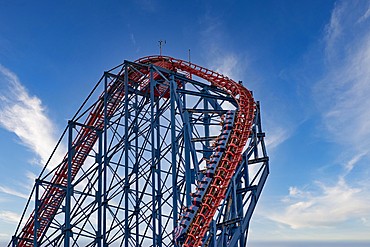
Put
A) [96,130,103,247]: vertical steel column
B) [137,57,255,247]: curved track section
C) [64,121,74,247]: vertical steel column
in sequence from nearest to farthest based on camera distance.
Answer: [137,57,255,247]: curved track section
[96,130,103,247]: vertical steel column
[64,121,74,247]: vertical steel column

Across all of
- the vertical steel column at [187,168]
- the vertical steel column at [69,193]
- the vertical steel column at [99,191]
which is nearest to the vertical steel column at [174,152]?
the vertical steel column at [187,168]

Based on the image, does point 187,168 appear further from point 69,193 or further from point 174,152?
point 69,193

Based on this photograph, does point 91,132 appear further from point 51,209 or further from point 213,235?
point 213,235

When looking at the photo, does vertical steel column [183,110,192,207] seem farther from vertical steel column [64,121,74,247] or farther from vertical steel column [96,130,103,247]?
vertical steel column [64,121,74,247]

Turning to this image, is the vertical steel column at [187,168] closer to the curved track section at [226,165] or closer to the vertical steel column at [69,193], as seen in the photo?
the curved track section at [226,165]

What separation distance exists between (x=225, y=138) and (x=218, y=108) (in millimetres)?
4191

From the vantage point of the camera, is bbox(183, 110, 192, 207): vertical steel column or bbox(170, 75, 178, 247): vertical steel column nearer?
bbox(183, 110, 192, 207): vertical steel column

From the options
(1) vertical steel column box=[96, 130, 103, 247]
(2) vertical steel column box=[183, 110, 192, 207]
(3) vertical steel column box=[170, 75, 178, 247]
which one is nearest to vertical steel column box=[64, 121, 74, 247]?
(1) vertical steel column box=[96, 130, 103, 247]

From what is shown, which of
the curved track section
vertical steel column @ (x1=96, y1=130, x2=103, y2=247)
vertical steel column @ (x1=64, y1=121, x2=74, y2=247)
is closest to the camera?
the curved track section

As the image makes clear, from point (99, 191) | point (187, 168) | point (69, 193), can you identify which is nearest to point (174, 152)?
point (187, 168)

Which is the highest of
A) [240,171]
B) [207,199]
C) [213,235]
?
[240,171]

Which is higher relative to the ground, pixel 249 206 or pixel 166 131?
pixel 166 131

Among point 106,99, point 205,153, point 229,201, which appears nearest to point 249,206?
point 229,201

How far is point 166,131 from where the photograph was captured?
2612 cm
